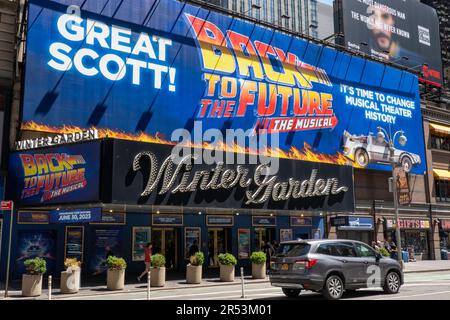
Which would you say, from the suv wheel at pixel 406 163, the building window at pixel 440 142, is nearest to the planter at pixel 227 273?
the suv wheel at pixel 406 163

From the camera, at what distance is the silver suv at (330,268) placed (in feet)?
46.9

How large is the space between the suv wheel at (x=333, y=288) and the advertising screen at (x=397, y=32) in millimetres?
32913

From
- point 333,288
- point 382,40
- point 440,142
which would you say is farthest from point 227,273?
point 382,40

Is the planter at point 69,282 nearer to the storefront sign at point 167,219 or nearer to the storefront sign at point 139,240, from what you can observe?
the storefront sign at point 139,240

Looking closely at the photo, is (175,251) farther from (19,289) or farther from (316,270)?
(316,270)

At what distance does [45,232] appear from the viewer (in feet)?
79.7

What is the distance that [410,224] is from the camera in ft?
137

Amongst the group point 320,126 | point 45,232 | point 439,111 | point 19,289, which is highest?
point 439,111

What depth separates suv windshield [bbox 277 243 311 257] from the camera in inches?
582

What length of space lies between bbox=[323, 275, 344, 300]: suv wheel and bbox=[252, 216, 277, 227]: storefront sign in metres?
17.8

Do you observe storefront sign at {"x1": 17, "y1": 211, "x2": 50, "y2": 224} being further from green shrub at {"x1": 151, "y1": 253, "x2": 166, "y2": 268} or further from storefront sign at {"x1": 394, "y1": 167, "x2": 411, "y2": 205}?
storefront sign at {"x1": 394, "y1": 167, "x2": 411, "y2": 205}

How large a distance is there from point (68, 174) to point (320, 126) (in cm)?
2196

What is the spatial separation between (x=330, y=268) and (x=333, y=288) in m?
0.60
